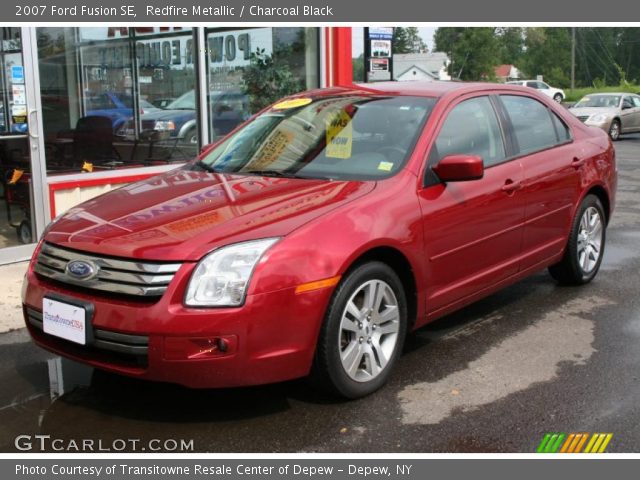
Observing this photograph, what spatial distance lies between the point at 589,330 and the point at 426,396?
5.40 ft

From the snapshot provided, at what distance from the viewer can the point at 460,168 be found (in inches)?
159

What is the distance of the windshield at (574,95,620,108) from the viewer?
72.4 ft

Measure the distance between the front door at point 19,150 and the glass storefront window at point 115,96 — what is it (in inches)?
7.7

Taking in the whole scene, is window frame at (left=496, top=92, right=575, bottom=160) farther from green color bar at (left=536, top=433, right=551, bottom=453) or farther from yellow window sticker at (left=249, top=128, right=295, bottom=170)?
green color bar at (left=536, top=433, right=551, bottom=453)

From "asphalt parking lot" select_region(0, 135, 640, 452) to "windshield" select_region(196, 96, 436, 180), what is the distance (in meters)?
1.19

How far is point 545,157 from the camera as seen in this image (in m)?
5.16

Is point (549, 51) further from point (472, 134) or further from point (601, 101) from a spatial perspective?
point (472, 134)

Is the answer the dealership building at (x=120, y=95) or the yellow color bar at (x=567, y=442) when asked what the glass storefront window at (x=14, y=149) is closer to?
the dealership building at (x=120, y=95)

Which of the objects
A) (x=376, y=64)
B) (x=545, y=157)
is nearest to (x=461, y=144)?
(x=545, y=157)

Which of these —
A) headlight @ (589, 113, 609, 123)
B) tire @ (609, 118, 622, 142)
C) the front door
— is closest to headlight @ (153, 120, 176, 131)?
the front door

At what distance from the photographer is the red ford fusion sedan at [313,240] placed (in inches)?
127

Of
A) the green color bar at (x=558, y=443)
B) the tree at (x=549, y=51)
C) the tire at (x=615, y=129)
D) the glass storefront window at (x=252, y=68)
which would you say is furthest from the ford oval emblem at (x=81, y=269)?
the tree at (x=549, y=51)
